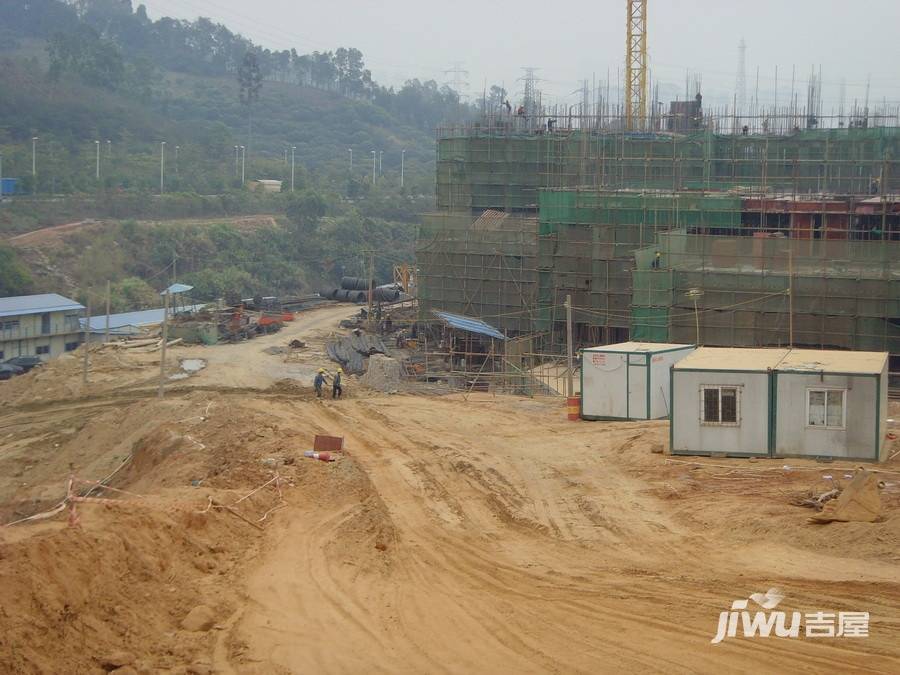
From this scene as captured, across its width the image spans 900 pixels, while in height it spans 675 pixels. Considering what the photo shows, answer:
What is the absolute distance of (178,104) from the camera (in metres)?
125

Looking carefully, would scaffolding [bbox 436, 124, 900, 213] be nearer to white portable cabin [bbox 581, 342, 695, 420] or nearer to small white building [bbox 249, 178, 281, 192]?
white portable cabin [bbox 581, 342, 695, 420]

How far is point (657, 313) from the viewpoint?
98.3ft

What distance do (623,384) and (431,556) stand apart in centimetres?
996

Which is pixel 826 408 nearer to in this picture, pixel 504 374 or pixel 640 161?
pixel 504 374

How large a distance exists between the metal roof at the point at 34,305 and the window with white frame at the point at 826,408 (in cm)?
3519

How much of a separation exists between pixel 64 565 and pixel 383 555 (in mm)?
3924

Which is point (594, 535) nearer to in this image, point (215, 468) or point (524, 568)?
point (524, 568)

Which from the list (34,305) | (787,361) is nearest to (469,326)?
(787,361)

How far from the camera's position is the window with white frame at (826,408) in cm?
1784

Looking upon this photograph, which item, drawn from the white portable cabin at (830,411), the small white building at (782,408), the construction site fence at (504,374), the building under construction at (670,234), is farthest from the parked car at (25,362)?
the white portable cabin at (830,411)

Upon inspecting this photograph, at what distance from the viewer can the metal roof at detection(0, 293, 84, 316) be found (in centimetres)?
4509

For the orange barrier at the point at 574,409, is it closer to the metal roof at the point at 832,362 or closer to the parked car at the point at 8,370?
the metal roof at the point at 832,362

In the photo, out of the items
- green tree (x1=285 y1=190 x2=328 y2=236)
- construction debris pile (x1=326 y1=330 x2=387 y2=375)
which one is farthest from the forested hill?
construction debris pile (x1=326 y1=330 x2=387 y2=375)

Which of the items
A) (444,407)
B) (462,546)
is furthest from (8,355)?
(462,546)
